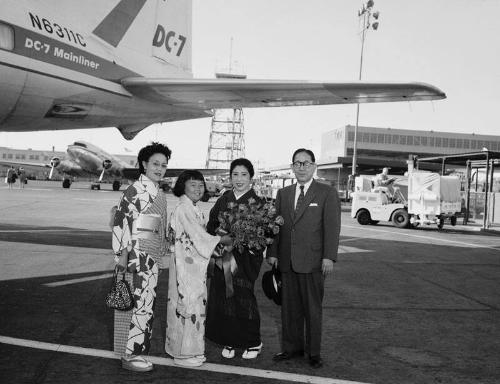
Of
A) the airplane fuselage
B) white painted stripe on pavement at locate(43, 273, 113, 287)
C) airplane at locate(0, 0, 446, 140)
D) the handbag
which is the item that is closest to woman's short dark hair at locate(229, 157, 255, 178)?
the handbag

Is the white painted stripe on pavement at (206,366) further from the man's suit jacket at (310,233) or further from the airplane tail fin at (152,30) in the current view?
the airplane tail fin at (152,30)

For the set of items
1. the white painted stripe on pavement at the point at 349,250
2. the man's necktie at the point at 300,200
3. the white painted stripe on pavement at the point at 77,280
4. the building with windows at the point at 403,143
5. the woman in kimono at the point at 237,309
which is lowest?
the white painted stripe on pavement at the point at 77,280

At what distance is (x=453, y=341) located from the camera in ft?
16.9

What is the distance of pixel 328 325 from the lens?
565cm

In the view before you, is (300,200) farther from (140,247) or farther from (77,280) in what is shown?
(77,280)

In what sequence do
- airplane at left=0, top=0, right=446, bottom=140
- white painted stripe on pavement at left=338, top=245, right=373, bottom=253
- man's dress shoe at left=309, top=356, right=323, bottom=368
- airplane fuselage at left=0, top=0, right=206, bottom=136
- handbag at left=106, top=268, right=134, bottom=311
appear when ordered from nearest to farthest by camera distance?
handbag at left=106, top=268, right=134, bottom=311 < man's dress shoe at left=309, top=356, right=323, bottom=368 < airplane fuselage at left=0, top=0, right=206, bottom=136 < airplane at left=0, top=0, right=446, bottom=140 < white painted stripe on pavement at left=338, top=245, right=373, bottom=253

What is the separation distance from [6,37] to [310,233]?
493 centimetres

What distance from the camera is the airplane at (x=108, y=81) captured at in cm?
662

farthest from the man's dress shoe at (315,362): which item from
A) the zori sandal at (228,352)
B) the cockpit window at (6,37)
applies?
the cockpit window at (6,37)

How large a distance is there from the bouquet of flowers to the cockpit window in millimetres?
4191

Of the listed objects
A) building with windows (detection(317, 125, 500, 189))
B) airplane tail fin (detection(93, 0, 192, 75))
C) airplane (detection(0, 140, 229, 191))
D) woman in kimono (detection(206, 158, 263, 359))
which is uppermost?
building with windows (detection(317, 125, 500, 189))

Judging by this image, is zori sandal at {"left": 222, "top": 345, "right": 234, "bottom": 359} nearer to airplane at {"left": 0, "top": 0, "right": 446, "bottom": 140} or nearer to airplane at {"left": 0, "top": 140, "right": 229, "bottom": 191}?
airplane at {"left": 0, "top": 0, "right": 446, "bottom": 140}

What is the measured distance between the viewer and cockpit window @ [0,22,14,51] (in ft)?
20.3

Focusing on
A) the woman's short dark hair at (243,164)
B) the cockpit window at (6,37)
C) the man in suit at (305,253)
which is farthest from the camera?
the cockpit window at (6,37)
